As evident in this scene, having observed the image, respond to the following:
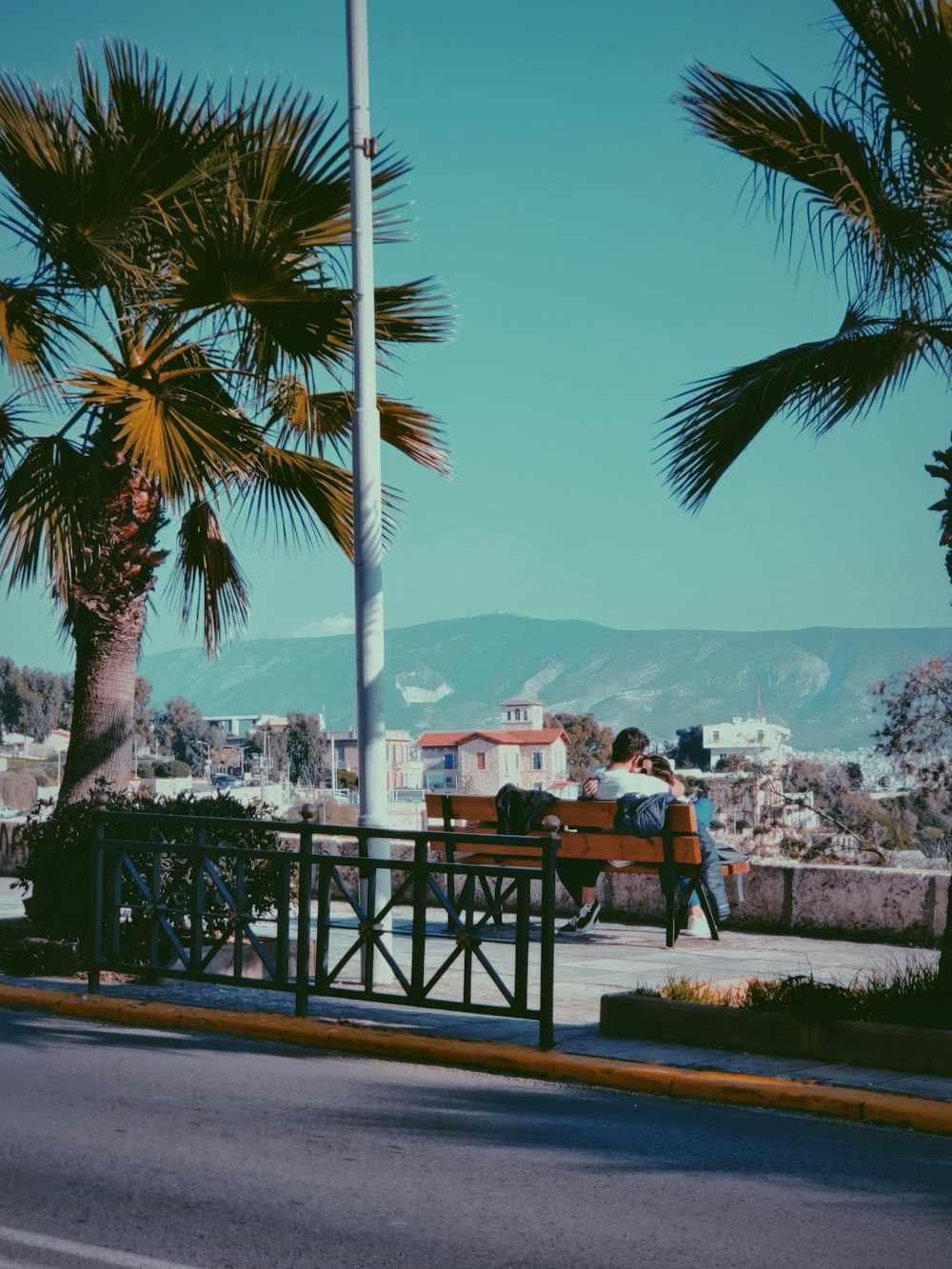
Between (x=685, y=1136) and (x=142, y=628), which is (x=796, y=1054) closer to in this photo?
(x=685, y=1136)

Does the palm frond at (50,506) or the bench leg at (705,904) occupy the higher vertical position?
the palm frond at (50,506)

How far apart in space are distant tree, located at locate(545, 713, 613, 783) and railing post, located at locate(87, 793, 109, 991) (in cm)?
10587

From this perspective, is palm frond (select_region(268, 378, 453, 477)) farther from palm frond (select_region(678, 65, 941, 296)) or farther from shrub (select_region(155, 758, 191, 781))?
shrub (select_region(155, 758, 191, 781))

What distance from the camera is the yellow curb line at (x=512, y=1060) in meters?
6.16

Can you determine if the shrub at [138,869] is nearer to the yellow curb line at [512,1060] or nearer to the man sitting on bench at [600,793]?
the yellow curb line at [512,1060]

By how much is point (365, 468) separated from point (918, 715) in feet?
82.3

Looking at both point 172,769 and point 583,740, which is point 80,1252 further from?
point 172,769

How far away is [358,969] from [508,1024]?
1.94m

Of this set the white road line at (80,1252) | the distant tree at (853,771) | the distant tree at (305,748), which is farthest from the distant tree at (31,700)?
the white road line at (80,1252)

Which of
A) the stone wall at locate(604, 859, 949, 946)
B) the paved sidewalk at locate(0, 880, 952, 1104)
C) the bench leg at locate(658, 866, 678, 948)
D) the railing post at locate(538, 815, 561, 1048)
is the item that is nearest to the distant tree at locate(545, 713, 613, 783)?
the stone wall at locate(604, 859, 949, 946)

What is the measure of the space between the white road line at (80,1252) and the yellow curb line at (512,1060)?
2.97m

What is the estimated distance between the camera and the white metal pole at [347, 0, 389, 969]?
9438mm

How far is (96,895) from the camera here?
29.1 feet

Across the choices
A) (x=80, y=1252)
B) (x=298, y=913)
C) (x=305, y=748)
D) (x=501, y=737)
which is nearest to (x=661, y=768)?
(x=298, y=913)
